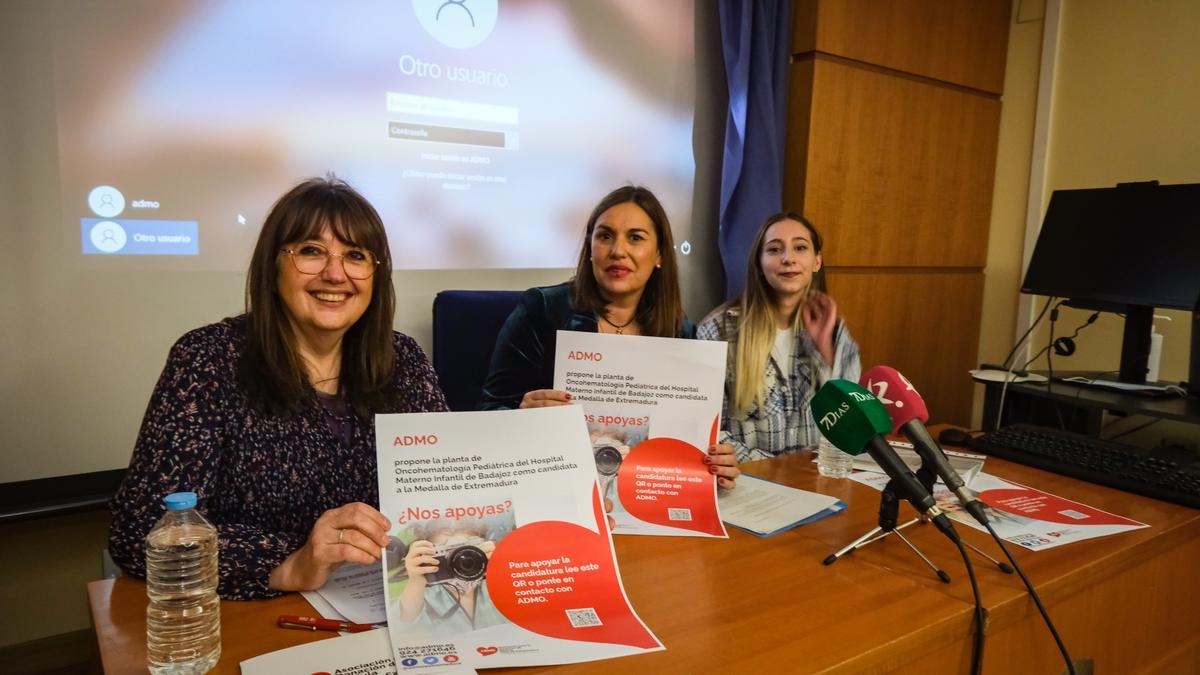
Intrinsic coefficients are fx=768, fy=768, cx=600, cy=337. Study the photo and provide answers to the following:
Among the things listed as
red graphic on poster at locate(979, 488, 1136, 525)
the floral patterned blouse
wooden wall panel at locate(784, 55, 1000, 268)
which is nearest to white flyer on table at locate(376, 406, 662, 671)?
the floral patterned blouse

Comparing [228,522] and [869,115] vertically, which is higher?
[869,115]

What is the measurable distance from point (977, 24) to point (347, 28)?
2.92m

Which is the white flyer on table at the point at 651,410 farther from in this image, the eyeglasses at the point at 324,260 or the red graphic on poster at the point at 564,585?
the eyeglasses at the point at 324,260

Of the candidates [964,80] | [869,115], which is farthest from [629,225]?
[964,80]

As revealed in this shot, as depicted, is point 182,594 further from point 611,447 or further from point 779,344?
point 779,344

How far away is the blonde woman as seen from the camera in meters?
2.01

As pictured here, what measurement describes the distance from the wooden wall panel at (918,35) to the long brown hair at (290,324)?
2.39m

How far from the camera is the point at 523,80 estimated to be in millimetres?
2664

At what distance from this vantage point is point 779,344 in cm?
213

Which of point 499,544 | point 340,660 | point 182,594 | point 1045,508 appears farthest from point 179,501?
point 1045,508

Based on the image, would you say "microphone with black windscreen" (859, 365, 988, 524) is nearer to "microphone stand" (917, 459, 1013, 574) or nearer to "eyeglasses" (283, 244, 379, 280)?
"microphone stand" (917, 459, 1013, 574)

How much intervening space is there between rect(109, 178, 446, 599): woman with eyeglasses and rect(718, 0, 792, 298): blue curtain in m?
2.00

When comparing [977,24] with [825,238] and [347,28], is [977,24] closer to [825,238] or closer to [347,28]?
[825,238]

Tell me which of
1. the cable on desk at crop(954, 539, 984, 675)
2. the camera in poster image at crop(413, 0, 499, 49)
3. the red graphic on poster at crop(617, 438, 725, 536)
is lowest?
the cable on desk at crop(954, 539, 984, 675)
